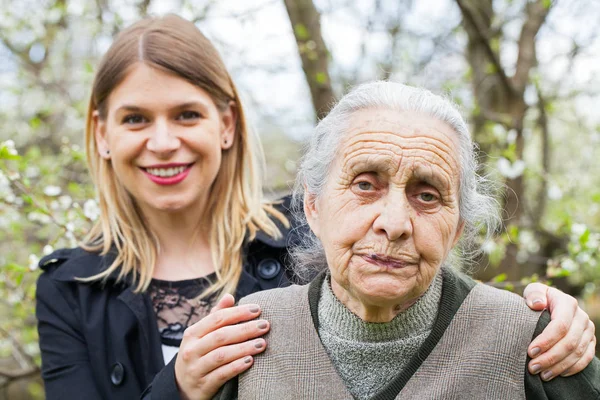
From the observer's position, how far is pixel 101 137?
2623 millimetres

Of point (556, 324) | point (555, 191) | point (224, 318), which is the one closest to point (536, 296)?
point (556, 324)

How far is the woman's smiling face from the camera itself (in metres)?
2.41

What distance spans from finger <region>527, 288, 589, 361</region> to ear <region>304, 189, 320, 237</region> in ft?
2.08

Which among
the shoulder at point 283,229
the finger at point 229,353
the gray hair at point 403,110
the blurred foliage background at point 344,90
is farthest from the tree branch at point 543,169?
the finger at point 229,353

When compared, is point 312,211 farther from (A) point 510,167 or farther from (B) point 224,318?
(A) point 510,167

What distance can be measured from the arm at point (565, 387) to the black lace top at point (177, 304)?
4.00ft

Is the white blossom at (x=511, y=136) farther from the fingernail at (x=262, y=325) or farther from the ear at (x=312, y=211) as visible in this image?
the fingernail at (x=262, y=325)

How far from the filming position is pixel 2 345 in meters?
4.67

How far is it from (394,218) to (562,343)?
0.53 metres

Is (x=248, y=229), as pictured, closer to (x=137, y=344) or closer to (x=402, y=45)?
(x=137, y=344)

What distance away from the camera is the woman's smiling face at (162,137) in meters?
2.41

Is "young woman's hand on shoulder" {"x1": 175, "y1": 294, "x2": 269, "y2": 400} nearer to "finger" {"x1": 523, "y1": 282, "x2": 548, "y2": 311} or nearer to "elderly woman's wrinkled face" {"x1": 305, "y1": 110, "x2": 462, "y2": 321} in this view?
"elderly woman's wrinkled face" {"x1": 305, "y1": 110, "x2": 462, "y2": 321}

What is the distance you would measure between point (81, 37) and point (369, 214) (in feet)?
16.4

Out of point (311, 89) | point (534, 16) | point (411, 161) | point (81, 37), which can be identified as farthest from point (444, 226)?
point (81, 37)
